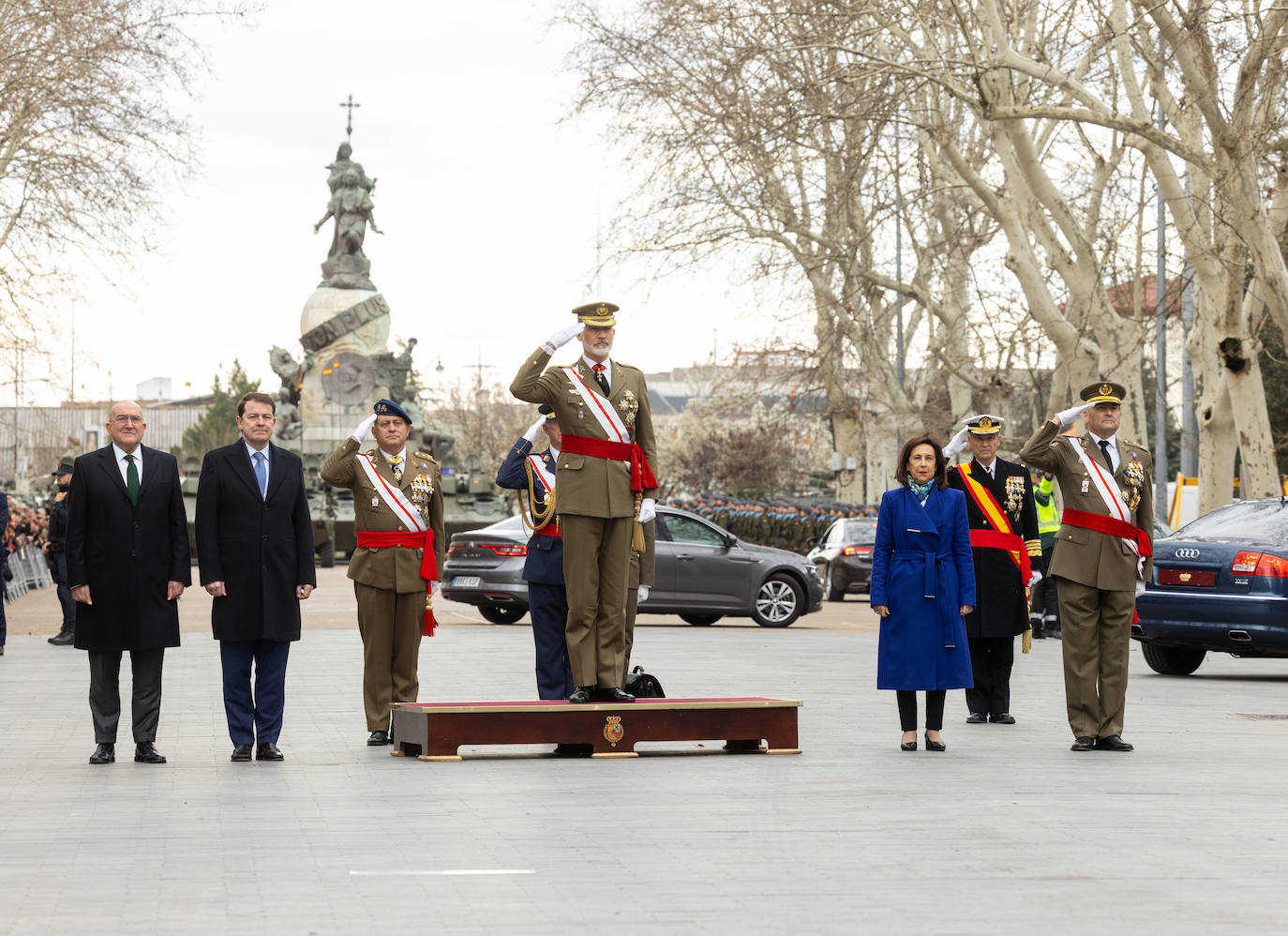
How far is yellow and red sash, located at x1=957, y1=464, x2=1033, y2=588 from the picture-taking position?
13969 millimetres

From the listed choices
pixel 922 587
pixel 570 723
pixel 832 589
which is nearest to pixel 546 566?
pixel 570 723

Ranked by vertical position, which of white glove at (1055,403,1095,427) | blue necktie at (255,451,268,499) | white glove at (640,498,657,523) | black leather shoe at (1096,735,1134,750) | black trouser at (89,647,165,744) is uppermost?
white glove at (1055,403,1095,427)

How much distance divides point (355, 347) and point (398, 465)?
2079 inches

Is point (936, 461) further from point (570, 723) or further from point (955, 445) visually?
point (570, 723)

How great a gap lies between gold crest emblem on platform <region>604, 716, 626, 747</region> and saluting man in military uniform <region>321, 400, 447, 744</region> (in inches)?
52.9

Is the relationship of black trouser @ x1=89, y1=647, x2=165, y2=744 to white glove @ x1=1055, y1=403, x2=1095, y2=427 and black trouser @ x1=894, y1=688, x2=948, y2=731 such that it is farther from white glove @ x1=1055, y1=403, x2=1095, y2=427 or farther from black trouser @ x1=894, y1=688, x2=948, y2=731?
white glove @ x1=1055, y1=403, x2=1095, y2=427

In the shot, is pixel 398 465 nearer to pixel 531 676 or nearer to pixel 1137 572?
pixel 1137 572

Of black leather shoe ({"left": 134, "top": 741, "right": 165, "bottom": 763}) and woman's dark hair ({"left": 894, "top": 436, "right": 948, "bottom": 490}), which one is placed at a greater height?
woman's dark hair ({"left": 894, "top": 436, "right": 948, "bottom": 490})

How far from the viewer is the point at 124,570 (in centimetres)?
1113

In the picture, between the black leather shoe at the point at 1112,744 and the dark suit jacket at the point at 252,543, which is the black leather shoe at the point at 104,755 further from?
the black leather shoe at the point at 1112,744

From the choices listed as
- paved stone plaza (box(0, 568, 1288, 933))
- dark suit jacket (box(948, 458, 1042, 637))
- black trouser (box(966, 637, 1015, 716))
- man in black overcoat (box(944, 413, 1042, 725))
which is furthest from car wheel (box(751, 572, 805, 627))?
black trouser (box(966, 637, 1015, 716))

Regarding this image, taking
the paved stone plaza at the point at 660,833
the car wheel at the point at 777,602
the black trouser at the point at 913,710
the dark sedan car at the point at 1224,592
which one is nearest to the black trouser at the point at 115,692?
the paved stone plaza at the point at 660,833

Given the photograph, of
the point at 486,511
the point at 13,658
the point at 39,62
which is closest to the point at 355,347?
the point at 486,511

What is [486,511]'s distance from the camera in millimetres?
56969
